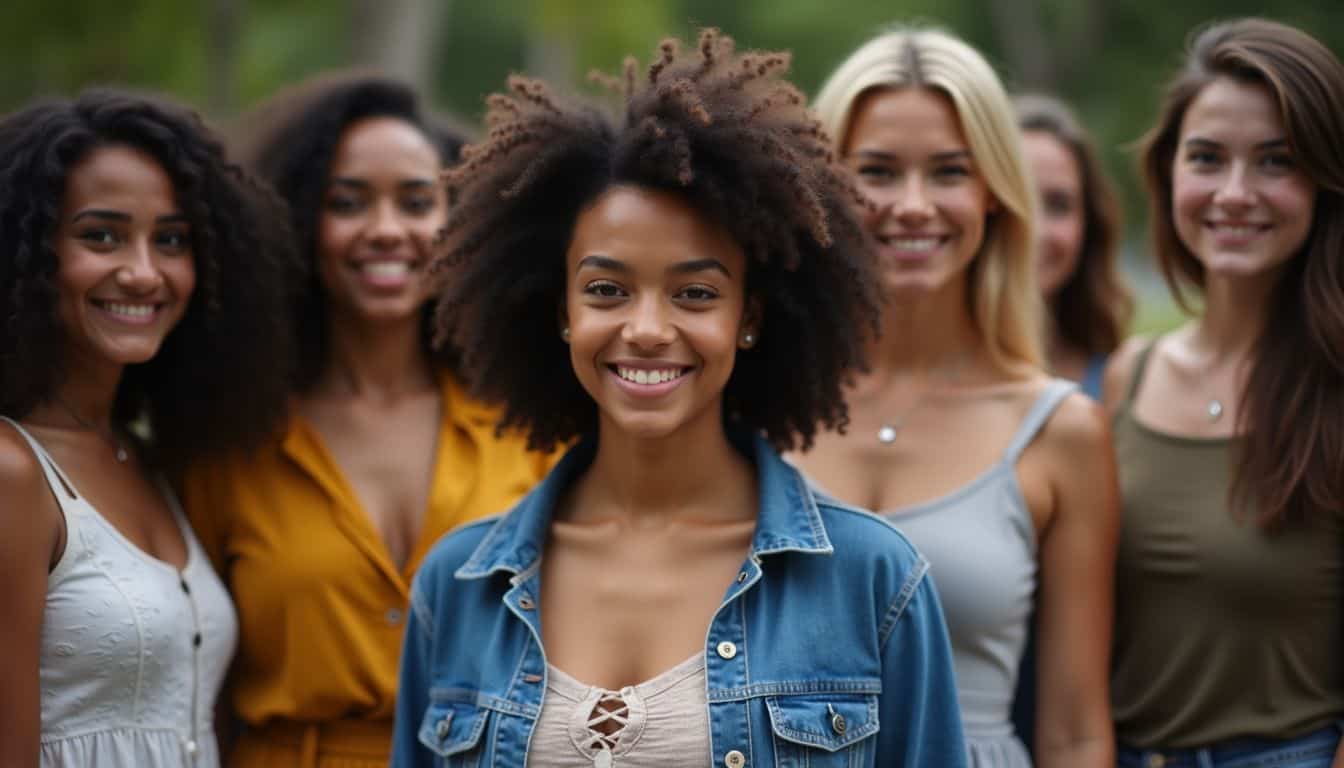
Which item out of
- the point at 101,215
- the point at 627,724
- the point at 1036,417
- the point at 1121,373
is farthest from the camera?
the point at 1121,373

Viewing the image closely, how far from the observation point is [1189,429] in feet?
13.9

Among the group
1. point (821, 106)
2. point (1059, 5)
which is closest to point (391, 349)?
point (821, 106)

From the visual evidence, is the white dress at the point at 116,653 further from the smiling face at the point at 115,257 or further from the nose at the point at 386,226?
the nose at the point at 386,226

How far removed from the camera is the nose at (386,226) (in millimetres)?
4430

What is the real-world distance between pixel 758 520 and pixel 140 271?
1665 millimetres

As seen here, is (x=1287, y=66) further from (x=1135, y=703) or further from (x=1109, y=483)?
(x=1135, y=703)

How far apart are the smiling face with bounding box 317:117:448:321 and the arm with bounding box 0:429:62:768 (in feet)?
3.99

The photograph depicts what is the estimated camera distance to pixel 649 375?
3229 millimetres

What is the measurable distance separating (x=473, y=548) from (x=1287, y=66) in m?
2.46

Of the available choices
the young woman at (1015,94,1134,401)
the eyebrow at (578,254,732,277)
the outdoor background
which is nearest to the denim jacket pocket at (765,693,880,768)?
the eyebrow at (578,254,732,277)

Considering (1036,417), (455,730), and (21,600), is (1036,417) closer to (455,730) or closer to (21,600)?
(455,730)

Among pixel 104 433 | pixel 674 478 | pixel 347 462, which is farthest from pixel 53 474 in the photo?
pixel 674 478

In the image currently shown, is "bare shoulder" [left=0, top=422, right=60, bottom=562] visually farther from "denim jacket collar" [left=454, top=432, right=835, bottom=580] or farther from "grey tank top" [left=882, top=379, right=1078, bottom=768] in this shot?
"grey tank top" [left=882, top=379, right=1078, bottom=768]

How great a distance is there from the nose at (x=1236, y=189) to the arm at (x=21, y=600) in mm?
3074
